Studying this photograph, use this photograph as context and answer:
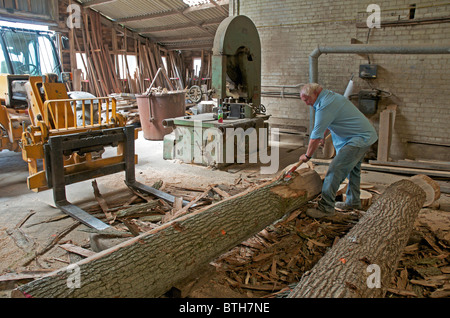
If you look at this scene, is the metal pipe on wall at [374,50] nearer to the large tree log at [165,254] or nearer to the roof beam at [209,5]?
the large tree log at [165,254]

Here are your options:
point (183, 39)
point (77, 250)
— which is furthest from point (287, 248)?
point (183, 39)

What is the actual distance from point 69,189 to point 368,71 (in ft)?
21.3

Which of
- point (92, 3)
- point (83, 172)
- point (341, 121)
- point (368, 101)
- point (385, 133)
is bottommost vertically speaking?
point (83, 172)

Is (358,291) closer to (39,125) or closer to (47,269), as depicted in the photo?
(47,269)

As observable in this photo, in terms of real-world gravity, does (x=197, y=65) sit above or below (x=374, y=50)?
above

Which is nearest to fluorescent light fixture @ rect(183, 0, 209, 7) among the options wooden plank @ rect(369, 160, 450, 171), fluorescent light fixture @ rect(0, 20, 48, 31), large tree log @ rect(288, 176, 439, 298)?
fluorescent light fixture @ rect(0, 20, 48, 31)

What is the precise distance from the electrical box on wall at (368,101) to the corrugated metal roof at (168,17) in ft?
21.8

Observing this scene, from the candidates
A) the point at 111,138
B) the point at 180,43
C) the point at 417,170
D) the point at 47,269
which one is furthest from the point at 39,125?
the point at 180,43

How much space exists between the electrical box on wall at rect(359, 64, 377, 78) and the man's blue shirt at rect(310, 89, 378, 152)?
384 centimetres

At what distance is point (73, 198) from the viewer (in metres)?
5.23

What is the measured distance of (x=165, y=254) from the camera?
2762 millimetres

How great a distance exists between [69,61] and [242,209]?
39.3 feet

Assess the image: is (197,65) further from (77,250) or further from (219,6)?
(77,250)

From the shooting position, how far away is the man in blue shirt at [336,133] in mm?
4078
